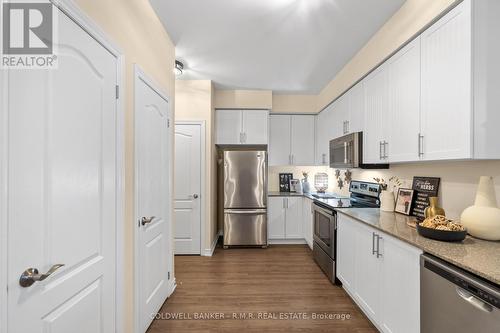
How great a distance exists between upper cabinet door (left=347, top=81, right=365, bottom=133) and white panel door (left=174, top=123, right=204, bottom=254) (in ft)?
6.98

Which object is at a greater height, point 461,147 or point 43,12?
point 43,12

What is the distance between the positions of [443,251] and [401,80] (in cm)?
142

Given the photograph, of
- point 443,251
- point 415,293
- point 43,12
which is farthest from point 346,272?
point 43,12

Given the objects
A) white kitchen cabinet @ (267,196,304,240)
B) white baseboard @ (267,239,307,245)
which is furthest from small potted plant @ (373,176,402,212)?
white baseboard @ (267,239,307,245)

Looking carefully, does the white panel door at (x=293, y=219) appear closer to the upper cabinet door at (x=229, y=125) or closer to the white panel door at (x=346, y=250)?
the upper cabinet door at (x=229, y=125)

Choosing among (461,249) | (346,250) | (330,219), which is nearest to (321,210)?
(330,219)

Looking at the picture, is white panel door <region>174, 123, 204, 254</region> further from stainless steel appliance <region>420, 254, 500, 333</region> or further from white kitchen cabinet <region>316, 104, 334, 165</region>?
stainless steel appliance <region>420, 254, 500, 333</region>

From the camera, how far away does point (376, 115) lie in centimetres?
245

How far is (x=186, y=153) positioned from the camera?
12.0ft

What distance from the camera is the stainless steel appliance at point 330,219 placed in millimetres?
2729

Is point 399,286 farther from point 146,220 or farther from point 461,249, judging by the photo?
point 146,220

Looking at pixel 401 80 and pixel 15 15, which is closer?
pixel 15 15

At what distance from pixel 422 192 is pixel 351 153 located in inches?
33.9

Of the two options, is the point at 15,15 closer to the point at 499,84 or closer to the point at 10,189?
the point at 10,189
